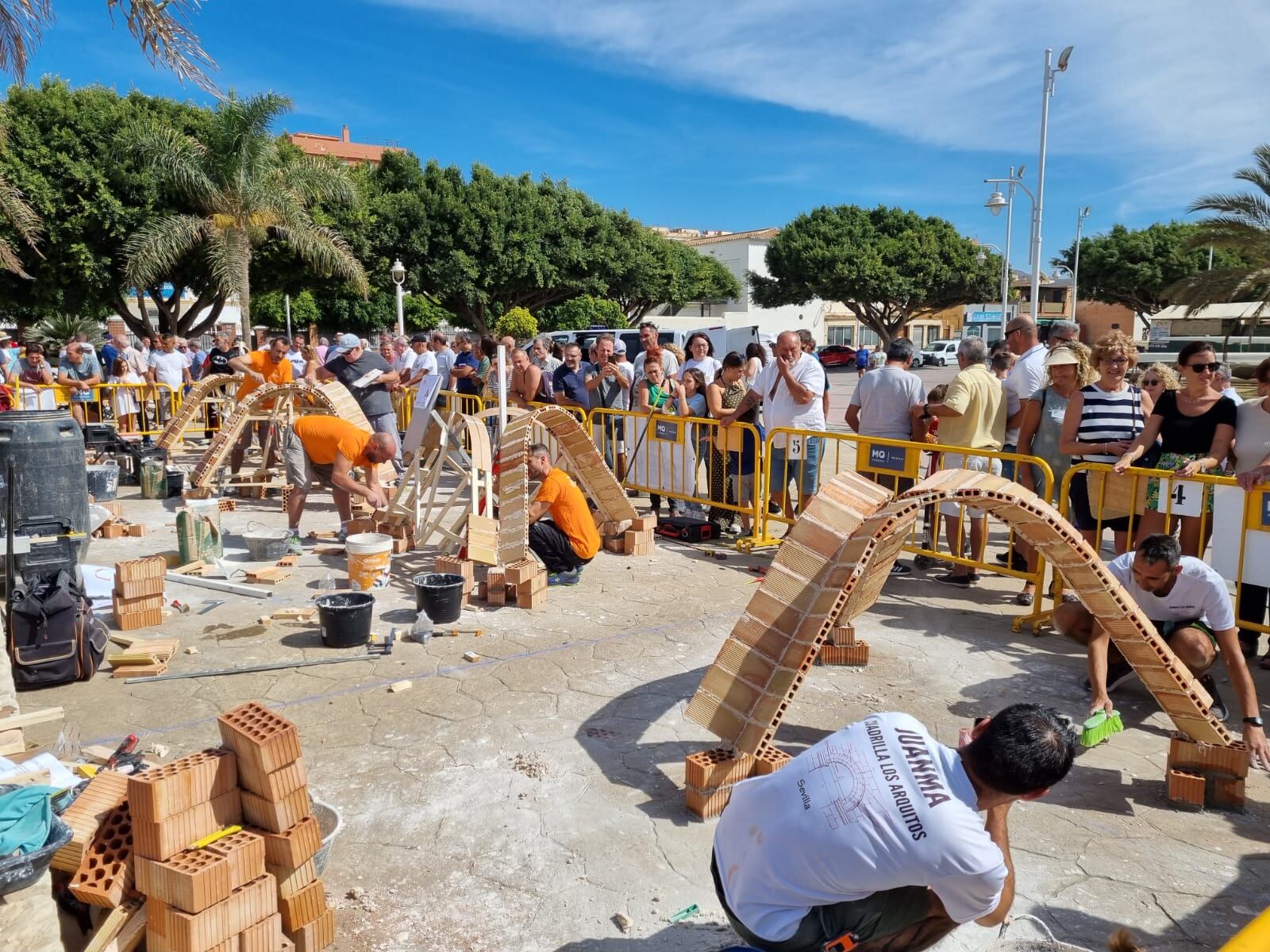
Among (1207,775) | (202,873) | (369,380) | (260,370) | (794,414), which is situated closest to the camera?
(202,873)

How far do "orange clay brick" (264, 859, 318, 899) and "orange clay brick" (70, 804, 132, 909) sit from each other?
0.44 metres

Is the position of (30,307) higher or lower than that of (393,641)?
higher

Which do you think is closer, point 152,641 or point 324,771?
point 324,771

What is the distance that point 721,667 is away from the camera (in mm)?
4191

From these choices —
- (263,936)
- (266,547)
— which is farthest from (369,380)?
(263,936)

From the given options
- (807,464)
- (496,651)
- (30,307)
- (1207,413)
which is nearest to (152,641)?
(496,651)

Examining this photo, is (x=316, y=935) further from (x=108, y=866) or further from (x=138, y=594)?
(x=138, y=594)

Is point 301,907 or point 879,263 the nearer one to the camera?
point 301,907

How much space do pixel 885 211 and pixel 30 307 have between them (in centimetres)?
4092

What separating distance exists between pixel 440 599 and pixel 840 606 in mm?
3289

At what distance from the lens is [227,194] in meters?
22.2

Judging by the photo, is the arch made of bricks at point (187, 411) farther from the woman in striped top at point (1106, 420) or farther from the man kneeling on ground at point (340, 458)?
the woman in striped top at point (1106, 420)

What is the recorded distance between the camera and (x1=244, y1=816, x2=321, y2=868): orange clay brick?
2.88m

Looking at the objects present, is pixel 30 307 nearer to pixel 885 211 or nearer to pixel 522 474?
pixel 522 474
